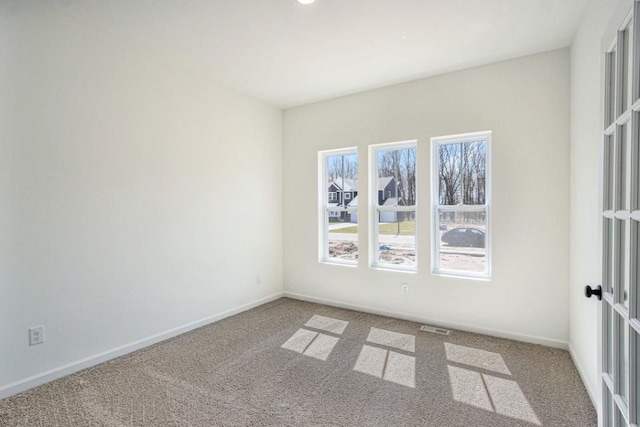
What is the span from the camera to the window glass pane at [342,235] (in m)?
4.36

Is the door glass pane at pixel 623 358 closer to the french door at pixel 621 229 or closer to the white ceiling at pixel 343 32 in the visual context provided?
the french door at pixel 621 229

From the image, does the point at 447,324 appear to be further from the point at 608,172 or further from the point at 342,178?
the point at 608,172

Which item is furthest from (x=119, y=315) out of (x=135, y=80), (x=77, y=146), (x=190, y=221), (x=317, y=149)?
(x=317, y=149)

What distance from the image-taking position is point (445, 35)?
2756 mm

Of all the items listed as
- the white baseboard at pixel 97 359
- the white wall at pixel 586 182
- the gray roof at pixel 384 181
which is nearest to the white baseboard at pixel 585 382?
the white wall at pixel 586 182

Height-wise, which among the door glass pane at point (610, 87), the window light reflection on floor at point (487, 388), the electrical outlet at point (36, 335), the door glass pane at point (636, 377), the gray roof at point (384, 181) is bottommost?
the window light reflection on floor at point (487, 388)

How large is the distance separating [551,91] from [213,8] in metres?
Answer: 3.05

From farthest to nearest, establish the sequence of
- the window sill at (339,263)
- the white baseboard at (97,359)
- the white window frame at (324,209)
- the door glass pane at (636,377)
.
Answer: the white window frame at (324,209) → the window sill at (339,263) → the white baseboard at (97,359) → the door glass pane at (636,377)

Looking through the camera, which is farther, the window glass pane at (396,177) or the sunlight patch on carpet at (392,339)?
the window glass pane at (396,177)

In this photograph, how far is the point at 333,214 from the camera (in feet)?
A: 14.9

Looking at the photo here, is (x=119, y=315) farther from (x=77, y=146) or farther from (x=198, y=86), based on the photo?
(x=198, y=86)

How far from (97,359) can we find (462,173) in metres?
3.97

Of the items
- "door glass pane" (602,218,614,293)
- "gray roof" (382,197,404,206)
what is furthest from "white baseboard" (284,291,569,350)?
Answer: "door glass pane" (602,218,614,293)

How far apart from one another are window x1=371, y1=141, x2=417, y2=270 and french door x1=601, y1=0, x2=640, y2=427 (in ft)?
7.81
